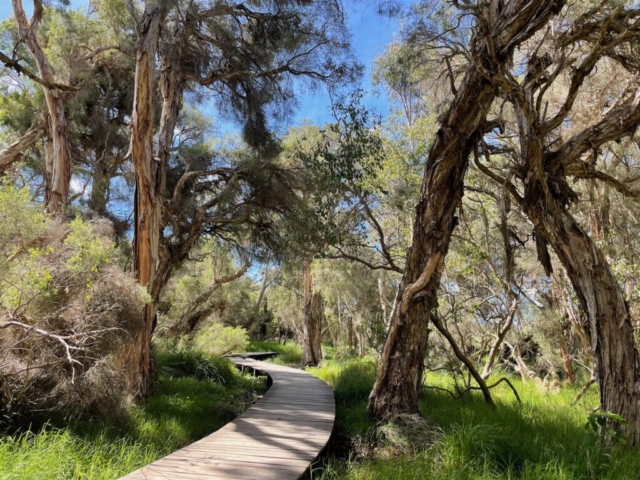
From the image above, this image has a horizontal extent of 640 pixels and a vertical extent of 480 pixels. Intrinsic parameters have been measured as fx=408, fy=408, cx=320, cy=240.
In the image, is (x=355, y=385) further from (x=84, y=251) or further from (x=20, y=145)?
(x=20, y=145)

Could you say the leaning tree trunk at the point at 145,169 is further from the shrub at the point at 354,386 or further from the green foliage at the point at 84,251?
the shrub at the point at 354,386

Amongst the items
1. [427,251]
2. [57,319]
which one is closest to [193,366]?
[57,319]

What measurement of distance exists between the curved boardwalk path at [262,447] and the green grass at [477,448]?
280 mm

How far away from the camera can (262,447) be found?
4137 mm

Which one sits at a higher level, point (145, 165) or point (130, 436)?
point (145, 165)

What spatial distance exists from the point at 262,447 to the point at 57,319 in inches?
104

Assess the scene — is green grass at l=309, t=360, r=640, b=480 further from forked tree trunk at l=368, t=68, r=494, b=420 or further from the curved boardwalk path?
forked tree trunk at l=368, t=68, r=494, b=420

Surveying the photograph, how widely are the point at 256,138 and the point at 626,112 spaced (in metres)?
6.88

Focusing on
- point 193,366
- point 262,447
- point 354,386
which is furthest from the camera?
point 193,366

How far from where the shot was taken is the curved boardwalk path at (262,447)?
3.33 metres

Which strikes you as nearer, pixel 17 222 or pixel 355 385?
pixel 17 222

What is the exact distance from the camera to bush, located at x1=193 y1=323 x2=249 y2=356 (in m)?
13.0

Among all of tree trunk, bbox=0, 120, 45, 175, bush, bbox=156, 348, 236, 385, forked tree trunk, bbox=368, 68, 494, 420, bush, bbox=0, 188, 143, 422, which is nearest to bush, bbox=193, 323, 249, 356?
bush, bbox=156, 348, 236, 385

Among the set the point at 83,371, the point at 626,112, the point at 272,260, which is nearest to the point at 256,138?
the point at 272,260
